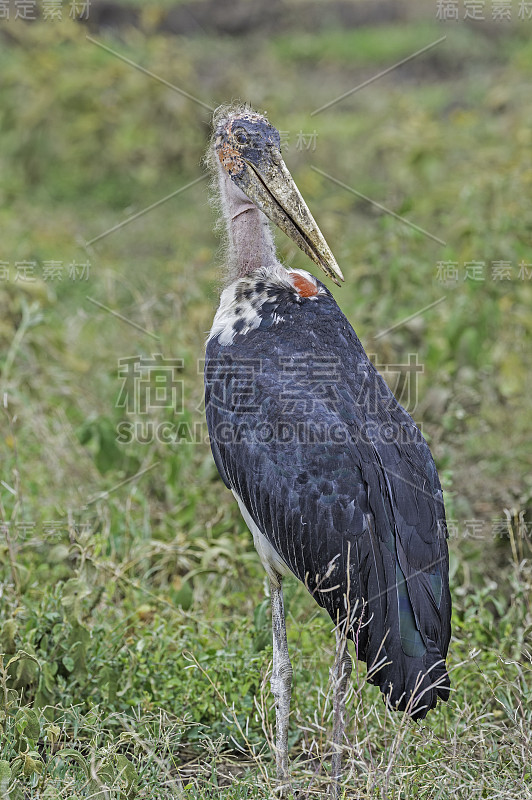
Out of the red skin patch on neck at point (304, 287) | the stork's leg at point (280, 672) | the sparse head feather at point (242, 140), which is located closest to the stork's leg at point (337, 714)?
the stork's leg at point (280, 672)

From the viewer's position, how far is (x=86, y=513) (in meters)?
4.11

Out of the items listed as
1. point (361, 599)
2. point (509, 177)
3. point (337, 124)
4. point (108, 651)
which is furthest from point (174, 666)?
point (337, 124)

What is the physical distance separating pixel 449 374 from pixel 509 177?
1.59 m

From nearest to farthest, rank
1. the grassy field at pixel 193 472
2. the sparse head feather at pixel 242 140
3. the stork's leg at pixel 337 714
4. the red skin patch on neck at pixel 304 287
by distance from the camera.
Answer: the stork's leg at pixel 337 714 < the grassy field at pixel 193 472 < the red skin patch on neck at pixel 304 287 < the sparse head feather at pixel 242 140

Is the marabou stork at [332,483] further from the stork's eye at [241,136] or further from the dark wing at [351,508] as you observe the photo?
the stork's eye at [241,136]

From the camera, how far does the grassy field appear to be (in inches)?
115

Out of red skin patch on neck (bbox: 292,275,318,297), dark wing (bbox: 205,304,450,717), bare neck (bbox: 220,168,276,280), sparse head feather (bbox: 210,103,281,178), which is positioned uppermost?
sparse head feather (bbox: 210,103,281,178)

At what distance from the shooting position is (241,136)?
324 cm

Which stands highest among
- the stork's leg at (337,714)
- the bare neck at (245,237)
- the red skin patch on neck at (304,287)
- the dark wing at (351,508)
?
the bare neck at (245,237)

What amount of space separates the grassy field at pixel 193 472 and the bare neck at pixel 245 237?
29 centimetres

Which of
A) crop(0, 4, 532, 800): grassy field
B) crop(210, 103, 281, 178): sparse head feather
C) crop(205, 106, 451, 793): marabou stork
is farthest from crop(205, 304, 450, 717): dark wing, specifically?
crop(210, 103, 281, 178): sparse head feather

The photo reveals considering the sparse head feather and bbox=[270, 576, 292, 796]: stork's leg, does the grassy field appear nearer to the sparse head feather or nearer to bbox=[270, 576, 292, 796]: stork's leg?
bbox=[270, 576, 292, 796]: stork's leg

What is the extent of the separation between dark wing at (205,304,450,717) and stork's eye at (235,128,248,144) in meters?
0.71

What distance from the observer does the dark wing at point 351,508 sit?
2.77 metres
